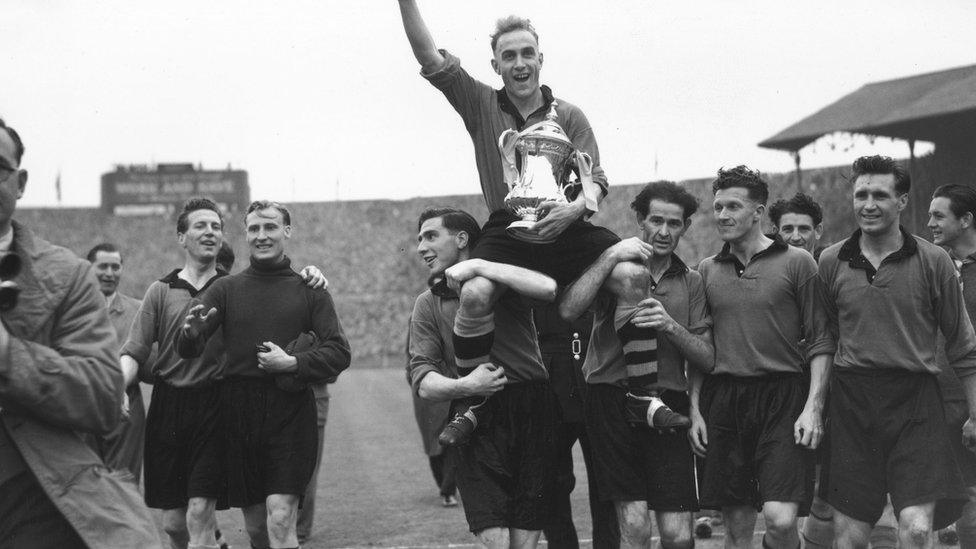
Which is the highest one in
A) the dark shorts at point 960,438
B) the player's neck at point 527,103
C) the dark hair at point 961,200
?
the player's neck at point 527,103

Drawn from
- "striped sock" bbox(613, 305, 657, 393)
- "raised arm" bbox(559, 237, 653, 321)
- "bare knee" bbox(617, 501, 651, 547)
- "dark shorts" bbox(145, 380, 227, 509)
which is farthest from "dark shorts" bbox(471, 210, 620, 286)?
"dark shorts" bbox(145, 380, 227, 509)

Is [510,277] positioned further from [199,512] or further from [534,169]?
[199,512]

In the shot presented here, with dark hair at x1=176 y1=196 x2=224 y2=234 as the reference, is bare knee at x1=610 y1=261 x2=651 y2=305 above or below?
below

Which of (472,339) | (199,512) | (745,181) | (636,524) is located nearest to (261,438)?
(199,512)

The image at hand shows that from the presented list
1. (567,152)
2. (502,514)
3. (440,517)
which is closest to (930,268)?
(567,152)

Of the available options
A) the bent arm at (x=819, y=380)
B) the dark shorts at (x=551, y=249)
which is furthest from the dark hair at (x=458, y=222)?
the bent arm at (x=819, y=380)

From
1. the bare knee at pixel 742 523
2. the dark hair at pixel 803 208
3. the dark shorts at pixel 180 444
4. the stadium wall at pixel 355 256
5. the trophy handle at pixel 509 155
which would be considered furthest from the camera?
the stadium wall at pixel 355 256

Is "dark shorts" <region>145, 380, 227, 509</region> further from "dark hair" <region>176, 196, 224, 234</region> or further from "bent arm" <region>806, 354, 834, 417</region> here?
"bent arm" <region>806, 354, 834, 417</region>

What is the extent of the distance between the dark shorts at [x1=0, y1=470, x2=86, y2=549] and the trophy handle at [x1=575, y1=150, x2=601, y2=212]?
2901 millimetres

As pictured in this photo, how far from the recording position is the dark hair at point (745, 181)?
20.7ft

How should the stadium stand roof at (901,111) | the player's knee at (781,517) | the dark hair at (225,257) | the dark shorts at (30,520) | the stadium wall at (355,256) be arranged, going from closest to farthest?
the dark shorts at (30,520), the player's knee at (781,517), the dark hair at (225,257), the stadium stand roof at (901,111), the stadium wall at (355,256)

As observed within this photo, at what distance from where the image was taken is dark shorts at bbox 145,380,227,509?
695 cm

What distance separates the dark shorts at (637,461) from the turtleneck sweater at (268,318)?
1.71 metres

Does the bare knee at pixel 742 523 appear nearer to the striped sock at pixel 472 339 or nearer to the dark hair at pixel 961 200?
the striped sock at pixel 472 339
